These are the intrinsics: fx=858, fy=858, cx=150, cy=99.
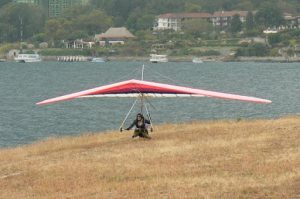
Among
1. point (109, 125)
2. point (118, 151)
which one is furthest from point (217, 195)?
point (109, 125)

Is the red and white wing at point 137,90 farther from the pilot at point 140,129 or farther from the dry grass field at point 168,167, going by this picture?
the dry grass field at point 168,167

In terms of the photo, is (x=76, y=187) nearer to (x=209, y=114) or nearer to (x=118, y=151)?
(x=118, y=151)

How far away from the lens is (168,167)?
93.7 ft

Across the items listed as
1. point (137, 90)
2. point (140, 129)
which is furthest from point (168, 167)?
point (137, 90)

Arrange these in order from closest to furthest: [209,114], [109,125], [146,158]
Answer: [146,158] < [109,125] < [209,114]

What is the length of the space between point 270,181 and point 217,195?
2.06 meters

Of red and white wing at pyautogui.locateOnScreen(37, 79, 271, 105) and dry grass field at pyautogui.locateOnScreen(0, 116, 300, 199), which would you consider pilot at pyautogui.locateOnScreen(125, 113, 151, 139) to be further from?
red and white wing at pyautogui.locateOnScreen(37, 79, 271, 105)

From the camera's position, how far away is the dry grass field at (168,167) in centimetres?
2486

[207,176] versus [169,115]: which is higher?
[207,176]

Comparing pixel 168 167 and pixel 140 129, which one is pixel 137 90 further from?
pixel 168 167

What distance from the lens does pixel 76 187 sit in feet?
87.2

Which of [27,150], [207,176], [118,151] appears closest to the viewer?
[207,176]

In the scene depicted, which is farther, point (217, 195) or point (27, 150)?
point (27, 150)

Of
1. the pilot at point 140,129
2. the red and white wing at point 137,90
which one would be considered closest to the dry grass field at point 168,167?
the pilot at point 140,129
